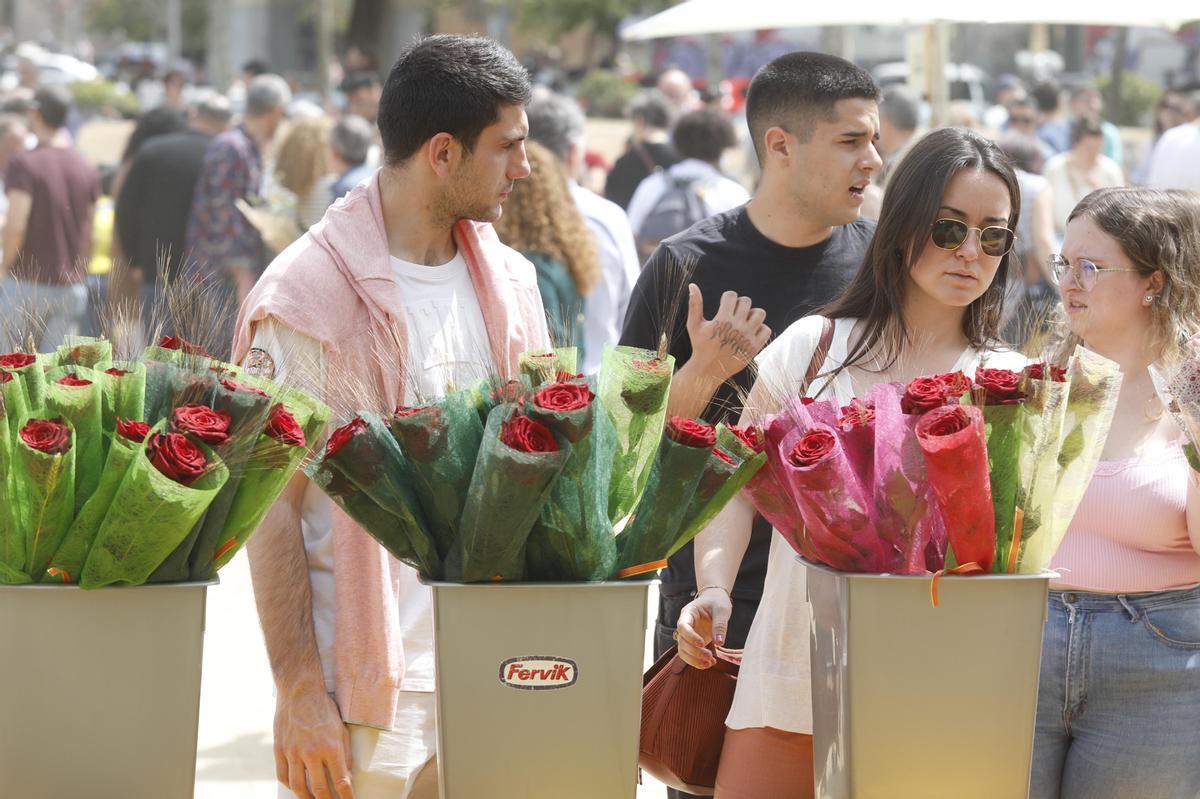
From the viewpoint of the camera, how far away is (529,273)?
123 inches

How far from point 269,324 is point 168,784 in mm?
909

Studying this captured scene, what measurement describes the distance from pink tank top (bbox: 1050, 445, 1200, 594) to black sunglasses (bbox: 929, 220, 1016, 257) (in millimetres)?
485

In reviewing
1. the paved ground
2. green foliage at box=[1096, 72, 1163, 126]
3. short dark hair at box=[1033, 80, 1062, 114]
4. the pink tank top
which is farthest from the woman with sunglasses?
green foliage at box=[1096, 72, 1163, 126]

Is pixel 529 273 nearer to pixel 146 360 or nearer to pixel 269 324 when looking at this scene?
pixel 269 324

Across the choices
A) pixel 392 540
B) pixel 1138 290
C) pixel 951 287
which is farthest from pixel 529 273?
pixel 1138 290

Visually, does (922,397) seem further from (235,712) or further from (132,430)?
(235,712)

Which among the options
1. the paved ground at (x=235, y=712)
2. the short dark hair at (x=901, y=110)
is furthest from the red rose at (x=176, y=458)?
the short dark hair at (x=901, y=110)

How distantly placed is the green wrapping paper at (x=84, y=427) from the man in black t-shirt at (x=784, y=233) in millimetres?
1720

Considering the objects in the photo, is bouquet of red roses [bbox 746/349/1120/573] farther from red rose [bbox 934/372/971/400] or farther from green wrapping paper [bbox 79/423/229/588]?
green wrapping paper [bbox 79/423/229/588]

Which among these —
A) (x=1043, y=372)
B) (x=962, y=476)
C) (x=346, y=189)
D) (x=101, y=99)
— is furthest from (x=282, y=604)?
(x=101, y=99)

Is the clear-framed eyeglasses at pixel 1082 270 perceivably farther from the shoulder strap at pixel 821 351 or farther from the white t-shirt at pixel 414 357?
the white t-shirt at pixel 414 357

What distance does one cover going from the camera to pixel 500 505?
205 centimetres

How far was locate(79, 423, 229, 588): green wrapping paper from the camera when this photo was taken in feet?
6.45

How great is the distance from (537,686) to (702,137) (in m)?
6.66
